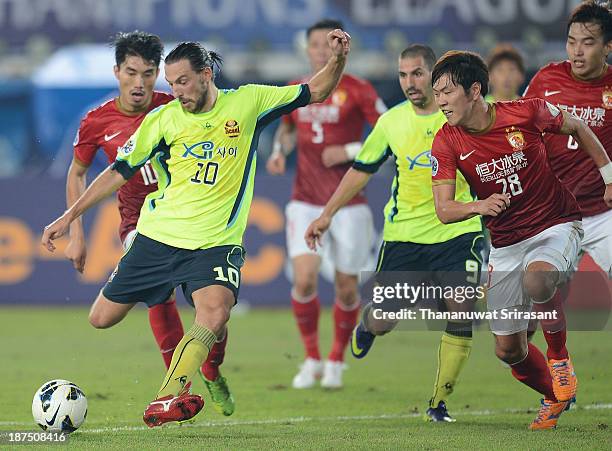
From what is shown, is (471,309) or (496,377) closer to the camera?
(471,309)

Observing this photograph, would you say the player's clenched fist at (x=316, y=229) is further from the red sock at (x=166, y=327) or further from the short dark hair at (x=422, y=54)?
the short dark hair at (x=422, y=54)

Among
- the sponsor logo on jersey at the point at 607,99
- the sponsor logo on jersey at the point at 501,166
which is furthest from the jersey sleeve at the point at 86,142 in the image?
the sponsor logo on jersey at the point at 607,99

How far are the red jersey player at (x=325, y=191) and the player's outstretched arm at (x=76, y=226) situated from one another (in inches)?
86.6

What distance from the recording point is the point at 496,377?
9734 mm

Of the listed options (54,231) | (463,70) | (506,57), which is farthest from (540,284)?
(506,57)

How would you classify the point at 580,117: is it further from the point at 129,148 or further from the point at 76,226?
the point at 76,226

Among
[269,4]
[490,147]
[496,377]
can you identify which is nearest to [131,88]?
[490,147]

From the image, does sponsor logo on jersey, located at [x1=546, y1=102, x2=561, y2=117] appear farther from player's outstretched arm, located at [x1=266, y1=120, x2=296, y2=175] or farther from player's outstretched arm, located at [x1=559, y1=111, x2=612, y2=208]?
player's outstretched arm, located at [x1=266, y1=120, x2=296, y2=175]

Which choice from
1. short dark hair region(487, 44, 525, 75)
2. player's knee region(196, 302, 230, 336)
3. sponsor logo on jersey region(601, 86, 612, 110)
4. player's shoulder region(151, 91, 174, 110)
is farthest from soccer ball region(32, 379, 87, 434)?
short dark hair region(487, 44, 525, 75)

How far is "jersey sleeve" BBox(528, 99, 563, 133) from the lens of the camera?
6793mm

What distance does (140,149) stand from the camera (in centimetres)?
692

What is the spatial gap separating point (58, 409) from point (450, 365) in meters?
2.52

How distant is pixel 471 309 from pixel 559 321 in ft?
2.42

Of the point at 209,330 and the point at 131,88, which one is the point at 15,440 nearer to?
the point at 209,330
